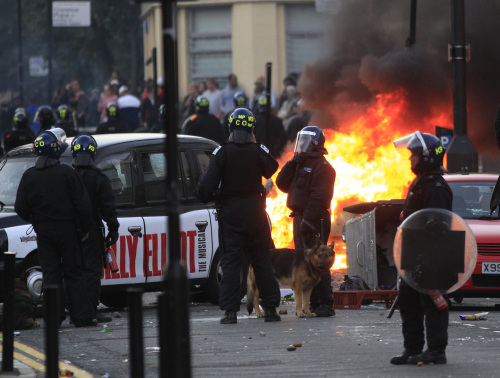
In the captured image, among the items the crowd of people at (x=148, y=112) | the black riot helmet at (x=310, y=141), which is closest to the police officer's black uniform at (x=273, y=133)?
the crowd of people at (x=148, y=112)

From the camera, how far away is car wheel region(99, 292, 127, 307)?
1379 cm

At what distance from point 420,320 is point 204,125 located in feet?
37.0

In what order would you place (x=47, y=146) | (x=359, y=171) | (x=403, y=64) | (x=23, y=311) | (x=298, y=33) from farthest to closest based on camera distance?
(x=298, y=33) < (x=403, y=64) < (x=359, y=171) < (x=47, y=146) < (x=23, y=311)

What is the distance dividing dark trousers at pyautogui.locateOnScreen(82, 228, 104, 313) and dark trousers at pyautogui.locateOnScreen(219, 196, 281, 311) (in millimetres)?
1210

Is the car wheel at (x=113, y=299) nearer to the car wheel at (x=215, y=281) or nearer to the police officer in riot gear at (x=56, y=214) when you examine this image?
the car wheel at (x=215, y=281)

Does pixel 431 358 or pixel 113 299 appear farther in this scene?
pixel 113 299

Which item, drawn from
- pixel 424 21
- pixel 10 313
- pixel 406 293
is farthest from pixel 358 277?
pixel 424 21

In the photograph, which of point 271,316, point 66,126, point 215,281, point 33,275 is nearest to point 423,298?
point 271,316

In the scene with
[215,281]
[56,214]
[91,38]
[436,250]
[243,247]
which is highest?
[91,38]

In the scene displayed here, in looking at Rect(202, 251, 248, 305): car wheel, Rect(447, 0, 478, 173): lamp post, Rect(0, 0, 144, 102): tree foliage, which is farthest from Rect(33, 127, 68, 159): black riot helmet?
Rect(0, 0, 144, 102): tree foliage

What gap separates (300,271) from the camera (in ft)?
39.7

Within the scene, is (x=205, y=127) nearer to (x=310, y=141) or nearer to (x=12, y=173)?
(x=12, y=173)

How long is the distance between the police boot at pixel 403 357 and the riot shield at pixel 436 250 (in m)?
0.48

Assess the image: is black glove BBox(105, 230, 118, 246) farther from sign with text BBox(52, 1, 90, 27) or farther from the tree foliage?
the tree foliage
